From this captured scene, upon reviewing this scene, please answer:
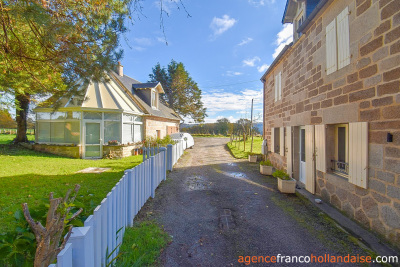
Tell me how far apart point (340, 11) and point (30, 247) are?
6441 millimetres

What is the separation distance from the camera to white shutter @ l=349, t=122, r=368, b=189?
11.8 feet

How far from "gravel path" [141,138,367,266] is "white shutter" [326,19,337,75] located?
334cm

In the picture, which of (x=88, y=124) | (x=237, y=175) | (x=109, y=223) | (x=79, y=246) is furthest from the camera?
(x=88, y=124)

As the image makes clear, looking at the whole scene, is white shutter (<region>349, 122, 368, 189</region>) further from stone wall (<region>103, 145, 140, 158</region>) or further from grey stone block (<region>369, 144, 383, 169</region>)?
stone wall (<region>103, 145, 140, 158</region>)

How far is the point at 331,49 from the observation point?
470 cm

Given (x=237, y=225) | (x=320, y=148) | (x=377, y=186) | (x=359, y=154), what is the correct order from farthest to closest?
(x=320, y=148), (x=237, y=225), (x=359, y=154), (x=377, y=186)

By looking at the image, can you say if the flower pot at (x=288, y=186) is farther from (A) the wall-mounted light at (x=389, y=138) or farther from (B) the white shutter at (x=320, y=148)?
(A) the wall-mounted light at (x=389, y=138)

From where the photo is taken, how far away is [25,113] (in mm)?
15164

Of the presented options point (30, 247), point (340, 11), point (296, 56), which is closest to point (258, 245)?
point (30, 247)

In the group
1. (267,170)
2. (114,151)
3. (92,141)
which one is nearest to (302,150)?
(267,170)

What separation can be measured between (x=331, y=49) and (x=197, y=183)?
212 inches

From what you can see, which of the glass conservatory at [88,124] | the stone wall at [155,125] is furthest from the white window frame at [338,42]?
the stone wall at [155,125]

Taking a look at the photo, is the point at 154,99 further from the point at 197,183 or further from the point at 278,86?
the point at 197,183

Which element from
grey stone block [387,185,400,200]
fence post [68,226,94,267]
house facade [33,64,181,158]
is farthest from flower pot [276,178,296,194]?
house facade [33,64,181,158]
